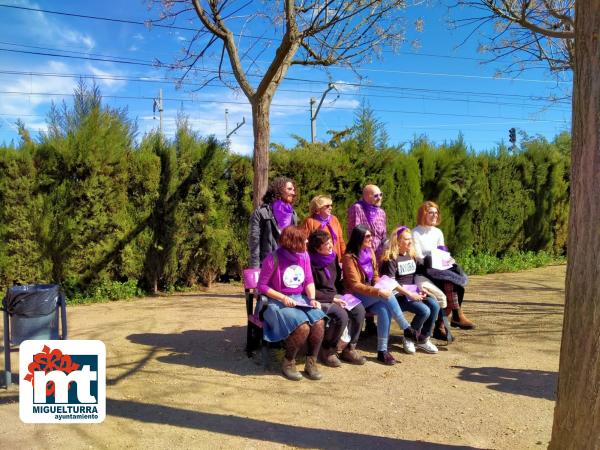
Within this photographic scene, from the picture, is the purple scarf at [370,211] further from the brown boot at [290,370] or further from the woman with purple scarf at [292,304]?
the brown boot at [290,370]

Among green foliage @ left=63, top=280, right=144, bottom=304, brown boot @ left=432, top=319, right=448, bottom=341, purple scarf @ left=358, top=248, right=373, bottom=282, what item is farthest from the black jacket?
green foliage @ left=63, top=280, right=144, bottom=304

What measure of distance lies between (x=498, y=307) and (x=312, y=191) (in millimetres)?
3978

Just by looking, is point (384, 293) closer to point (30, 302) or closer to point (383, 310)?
point (383, 310)

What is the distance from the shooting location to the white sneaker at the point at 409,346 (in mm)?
5410

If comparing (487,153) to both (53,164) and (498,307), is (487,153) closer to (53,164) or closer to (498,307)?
(498,307)

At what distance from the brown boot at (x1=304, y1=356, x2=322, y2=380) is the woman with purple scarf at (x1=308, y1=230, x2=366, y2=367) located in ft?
0.98

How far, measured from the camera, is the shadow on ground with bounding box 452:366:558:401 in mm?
4316

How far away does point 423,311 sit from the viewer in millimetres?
5391

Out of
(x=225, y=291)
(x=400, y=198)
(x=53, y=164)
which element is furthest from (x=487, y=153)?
(x=53, y=164)

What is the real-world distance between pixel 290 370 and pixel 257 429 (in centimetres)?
112

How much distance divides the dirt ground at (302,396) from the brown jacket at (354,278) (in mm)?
725

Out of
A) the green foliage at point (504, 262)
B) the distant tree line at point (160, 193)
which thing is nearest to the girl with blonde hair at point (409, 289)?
the distant tree line at point (160, 193)

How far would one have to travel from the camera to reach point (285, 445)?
10.9 feet

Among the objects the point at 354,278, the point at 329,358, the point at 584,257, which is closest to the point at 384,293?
the point at 354,278
